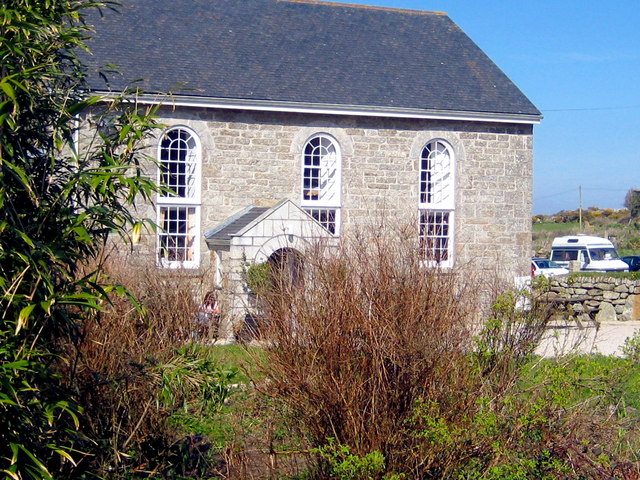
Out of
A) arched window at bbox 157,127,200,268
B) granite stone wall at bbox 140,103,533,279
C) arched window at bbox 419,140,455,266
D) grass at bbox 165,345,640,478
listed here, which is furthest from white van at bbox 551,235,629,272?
grass at bbox 165,345,640,478

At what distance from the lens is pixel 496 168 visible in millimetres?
19859

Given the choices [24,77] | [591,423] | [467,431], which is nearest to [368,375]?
[467,431]

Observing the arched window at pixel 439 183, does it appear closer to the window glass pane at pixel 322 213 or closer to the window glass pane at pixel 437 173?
the window glass pane at pixel 437 173

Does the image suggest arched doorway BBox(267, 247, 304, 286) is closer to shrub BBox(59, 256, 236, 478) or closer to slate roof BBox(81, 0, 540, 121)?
shrub BBox(59, 256, 236, 478)

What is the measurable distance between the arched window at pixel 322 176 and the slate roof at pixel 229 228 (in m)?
1.54

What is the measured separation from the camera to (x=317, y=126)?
18609mm

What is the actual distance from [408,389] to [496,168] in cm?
1517

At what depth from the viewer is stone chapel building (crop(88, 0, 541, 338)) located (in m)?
17.8

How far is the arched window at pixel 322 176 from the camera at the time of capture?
736 inches

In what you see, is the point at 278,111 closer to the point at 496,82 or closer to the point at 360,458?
the point at 496,82

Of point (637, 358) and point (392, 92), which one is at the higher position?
point (392, 92)

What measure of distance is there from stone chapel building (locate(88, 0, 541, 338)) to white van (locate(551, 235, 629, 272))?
15.3m

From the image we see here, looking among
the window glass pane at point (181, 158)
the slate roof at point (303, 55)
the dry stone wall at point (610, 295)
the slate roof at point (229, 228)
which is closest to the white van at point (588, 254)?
the dry stone wall at point (610, 295)

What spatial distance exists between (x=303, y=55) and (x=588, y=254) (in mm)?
19289
